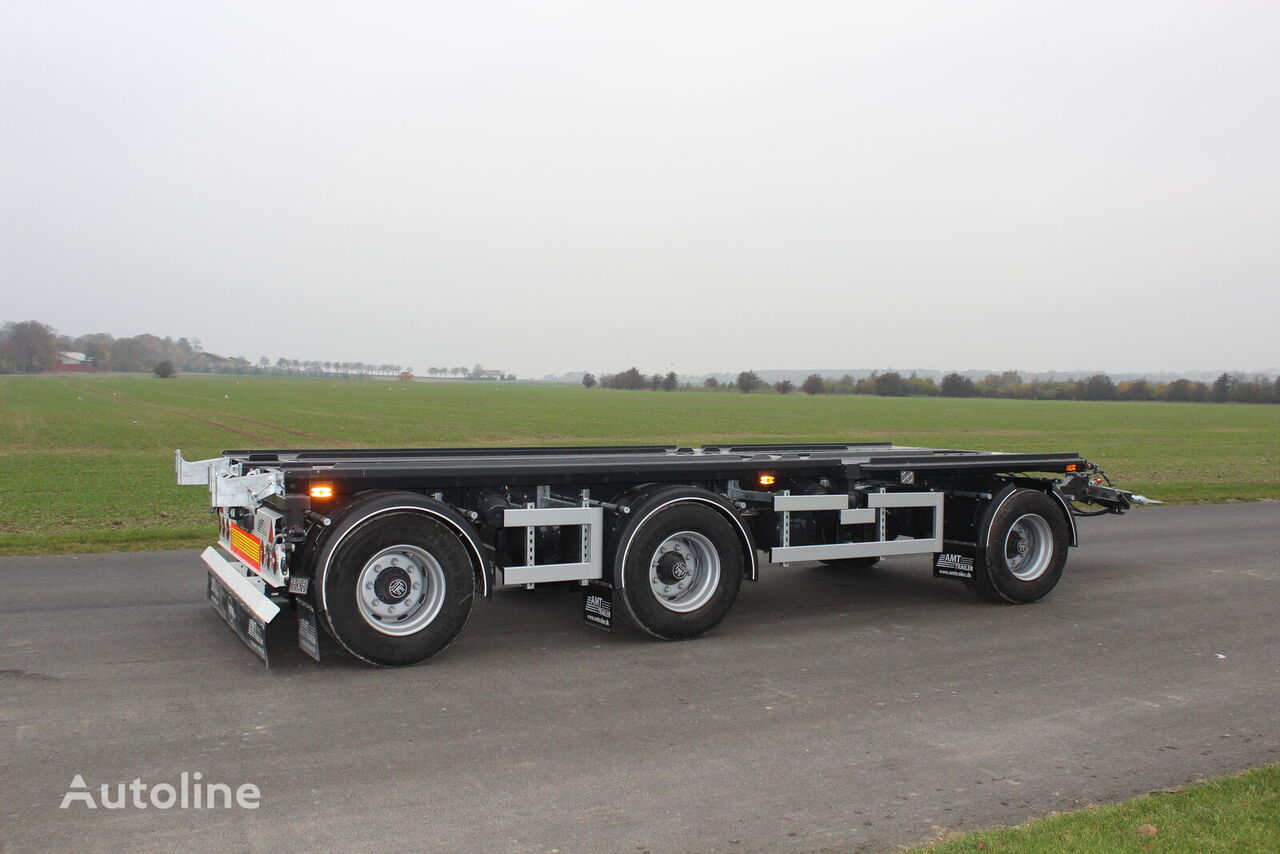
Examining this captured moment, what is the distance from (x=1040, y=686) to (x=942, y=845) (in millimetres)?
3084

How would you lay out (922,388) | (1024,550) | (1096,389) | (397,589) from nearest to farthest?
(397,589), (1024,550), (1096,389), (922,388)

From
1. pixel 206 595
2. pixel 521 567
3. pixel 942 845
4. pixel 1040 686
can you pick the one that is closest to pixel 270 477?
pixel 521 567

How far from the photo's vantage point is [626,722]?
6.32 meters

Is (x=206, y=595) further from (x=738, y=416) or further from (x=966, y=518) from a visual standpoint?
(x=738, y=416)

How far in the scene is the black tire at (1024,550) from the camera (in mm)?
10047

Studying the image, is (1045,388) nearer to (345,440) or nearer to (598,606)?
(345,440)

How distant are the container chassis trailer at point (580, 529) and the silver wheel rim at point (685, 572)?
0.04ft

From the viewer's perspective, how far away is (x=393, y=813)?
486 centimetres

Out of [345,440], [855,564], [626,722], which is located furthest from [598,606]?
[345,440]

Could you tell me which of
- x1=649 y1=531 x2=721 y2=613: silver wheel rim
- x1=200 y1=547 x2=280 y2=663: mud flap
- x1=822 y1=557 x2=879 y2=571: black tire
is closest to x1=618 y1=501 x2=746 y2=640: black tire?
x1=649 y1=531 x2=721 y2=613: silver wheel rim

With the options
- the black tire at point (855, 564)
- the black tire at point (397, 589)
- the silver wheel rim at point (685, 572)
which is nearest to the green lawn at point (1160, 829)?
the silver wheel rim at point (685, 572)

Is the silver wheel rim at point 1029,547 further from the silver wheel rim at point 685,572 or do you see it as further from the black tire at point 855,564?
the silver wheel rim at point 685,572

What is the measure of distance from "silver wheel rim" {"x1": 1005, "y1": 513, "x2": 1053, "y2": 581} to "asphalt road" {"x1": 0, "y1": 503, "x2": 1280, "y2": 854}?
1.98ft

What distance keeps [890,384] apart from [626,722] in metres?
148
